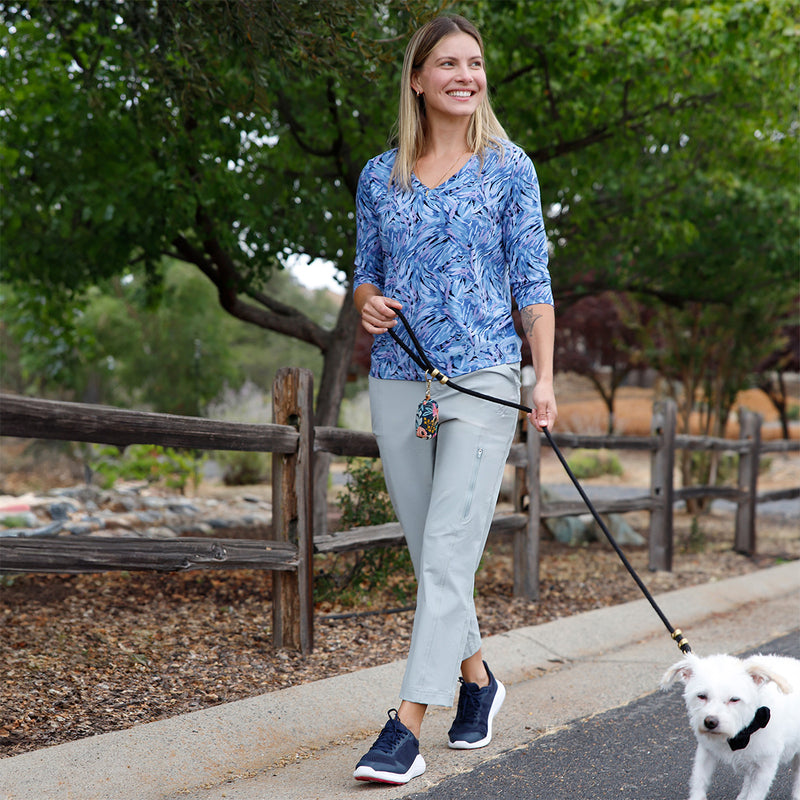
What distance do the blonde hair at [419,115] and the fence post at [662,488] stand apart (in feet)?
15.9

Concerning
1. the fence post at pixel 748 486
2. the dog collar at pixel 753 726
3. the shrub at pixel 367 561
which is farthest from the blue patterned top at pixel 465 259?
the fence post at pixel 748 486

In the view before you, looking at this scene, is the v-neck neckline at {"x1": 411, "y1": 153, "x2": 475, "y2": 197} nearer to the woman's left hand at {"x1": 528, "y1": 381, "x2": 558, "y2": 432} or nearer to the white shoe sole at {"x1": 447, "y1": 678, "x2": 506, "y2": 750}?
the woman's left hand at {"x1": 528, "y1": 381, "x2": 558, "y2": 432}

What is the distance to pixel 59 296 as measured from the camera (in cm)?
818

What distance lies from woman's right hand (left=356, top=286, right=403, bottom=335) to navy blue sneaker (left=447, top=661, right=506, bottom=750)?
49.9 inches

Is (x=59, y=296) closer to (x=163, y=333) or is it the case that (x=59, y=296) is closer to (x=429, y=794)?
(x=429, y=794)

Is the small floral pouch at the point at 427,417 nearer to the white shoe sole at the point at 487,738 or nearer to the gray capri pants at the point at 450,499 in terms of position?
the gray capri pants at the point at 450,499

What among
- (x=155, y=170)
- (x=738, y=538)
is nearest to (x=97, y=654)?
(x=155, y=170)

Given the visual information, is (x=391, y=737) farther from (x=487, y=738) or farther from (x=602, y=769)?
(x=602, y=769)

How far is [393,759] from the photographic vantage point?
2.72 metres

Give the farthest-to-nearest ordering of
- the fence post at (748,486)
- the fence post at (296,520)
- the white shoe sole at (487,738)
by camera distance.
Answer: the fence post at (748,486) → the fence post at (296,520) → the white shoe sole at (487,738)

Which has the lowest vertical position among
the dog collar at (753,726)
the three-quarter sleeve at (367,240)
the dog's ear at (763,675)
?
the dog collar at (753,726)

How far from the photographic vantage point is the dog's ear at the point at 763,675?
2.31 metres

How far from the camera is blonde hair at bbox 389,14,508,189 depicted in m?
2.98

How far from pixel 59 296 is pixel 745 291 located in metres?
7.04
